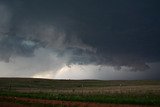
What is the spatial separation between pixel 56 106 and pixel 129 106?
28.9ft

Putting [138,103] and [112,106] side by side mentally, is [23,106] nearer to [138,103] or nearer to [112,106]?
[112,106]

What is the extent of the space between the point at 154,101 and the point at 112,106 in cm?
545

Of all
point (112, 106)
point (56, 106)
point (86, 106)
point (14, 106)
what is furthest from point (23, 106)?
point (112, 106)

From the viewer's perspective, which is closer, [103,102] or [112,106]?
[112,106]

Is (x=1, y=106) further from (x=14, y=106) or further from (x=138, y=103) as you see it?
(x=138, y=103)

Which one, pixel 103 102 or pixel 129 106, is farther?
pixel 103 102

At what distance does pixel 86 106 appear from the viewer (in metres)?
38.8

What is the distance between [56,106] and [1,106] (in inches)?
258

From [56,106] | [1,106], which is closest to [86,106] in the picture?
[56,106]

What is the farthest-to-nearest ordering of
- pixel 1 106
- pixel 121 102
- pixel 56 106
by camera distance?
pixel 121 102 < pixel 56 106 < pixel 1 106

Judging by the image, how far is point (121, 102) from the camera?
136 feet

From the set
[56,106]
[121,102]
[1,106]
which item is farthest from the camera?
[121,102]

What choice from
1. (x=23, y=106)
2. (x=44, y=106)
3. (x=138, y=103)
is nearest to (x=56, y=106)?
(x=44, y=106)

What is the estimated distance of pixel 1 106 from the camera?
3606cm
